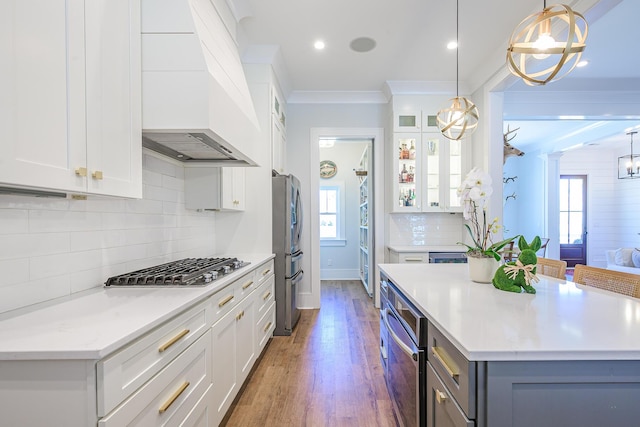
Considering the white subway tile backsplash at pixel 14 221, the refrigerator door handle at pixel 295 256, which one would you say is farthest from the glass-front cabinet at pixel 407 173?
the white subway tile backsplash at pixel 14 221

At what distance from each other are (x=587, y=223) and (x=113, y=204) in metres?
9.57

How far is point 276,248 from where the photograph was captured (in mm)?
3131

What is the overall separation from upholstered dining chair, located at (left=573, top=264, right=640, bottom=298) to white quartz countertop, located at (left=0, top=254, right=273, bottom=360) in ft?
6.86

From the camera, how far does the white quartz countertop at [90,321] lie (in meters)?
0.80

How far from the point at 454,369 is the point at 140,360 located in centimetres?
103

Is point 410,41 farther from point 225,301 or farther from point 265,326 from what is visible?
point 265,326

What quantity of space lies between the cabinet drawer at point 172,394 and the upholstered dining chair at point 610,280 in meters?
2.07

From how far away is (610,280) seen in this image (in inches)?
60.8

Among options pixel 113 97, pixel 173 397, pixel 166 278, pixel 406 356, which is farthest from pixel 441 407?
pixel 113 97

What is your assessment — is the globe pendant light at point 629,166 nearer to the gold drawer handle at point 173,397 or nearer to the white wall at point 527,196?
the white wall at point 527,196

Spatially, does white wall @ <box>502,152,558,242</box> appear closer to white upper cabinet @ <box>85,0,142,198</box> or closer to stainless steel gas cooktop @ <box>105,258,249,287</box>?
stainless steel gas cooktop @ <box>105,258,249,287</box>

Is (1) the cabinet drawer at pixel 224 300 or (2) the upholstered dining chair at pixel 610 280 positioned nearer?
(2) the upholstered dining chair at pixel 610 280

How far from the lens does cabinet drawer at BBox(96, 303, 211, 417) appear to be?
0.83m

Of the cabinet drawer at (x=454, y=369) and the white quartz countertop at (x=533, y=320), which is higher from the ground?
the white quartz countertop at (x=533, y=320)
